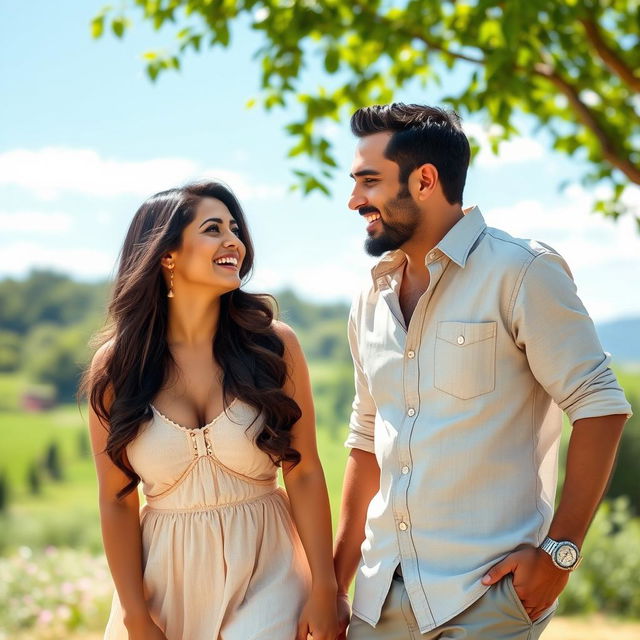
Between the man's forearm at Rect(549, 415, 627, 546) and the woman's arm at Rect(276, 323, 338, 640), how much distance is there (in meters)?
0.78

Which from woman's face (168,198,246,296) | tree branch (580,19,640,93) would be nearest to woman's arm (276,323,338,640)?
woman's face (168,198,246,296)

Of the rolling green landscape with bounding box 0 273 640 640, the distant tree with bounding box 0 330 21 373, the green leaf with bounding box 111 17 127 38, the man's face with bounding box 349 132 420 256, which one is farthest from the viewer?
the distant tree with bounding box 0 330 21 373

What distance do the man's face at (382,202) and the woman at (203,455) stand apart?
0.59 meters

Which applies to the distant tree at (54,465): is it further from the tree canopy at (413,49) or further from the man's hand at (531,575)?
the man's hand at (531,575)

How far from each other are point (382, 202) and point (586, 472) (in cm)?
92

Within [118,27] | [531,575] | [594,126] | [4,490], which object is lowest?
[4,490]

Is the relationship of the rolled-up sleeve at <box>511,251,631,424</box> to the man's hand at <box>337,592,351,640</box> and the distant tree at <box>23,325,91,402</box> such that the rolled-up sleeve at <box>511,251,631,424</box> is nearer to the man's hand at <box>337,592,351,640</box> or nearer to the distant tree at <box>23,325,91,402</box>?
the man's hand at <box>337,592,351,640</box>

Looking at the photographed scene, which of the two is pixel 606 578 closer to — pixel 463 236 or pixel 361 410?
pixel 361 410

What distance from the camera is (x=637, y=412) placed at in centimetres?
1001

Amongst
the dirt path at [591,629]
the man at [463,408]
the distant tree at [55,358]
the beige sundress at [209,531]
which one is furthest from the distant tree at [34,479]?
the man at [463,408]

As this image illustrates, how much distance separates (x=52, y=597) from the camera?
7.60 metres

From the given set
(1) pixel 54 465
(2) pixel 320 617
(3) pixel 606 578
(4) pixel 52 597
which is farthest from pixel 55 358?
(2) pixel 320 617

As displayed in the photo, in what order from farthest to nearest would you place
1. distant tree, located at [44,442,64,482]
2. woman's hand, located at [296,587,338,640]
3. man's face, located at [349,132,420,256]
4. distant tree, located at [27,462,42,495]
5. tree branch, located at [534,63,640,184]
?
1. distant tree, located at [44,442,64,482]
2. distant tree, located at [27,462,42,495]
3. tree branch, located at [534,63,640,184]
4. woman's hand, located at [296,587,338,640]
5. man's face, located at [349,132,420,256]

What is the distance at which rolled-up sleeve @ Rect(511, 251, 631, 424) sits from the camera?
249cm
